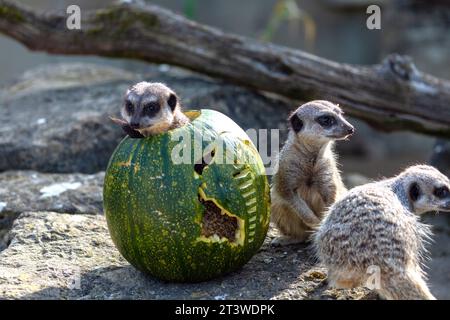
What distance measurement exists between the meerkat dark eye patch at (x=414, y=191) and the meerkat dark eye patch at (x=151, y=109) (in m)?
1.31

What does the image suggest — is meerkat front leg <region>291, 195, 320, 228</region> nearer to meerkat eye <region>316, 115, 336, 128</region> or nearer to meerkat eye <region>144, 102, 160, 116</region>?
meerkat eye <region>316, 115, 336, 128</region>

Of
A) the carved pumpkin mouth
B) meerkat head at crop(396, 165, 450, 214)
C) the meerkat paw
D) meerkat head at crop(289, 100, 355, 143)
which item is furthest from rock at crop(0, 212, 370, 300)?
meerkat head at crop(289, 100, 355, 143)

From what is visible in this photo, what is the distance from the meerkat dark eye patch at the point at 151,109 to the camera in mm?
3506

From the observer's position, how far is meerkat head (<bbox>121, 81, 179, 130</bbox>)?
3492mm

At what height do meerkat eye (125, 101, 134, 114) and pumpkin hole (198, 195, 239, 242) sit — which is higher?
meerkat eye (125, 101, 134, 114)

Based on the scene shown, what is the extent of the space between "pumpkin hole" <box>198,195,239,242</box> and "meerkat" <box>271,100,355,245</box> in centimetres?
67

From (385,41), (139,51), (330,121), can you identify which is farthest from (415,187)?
(385,41)

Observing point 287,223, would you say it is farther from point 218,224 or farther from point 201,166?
point 201,166

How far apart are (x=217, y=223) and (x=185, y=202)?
199 millimetres

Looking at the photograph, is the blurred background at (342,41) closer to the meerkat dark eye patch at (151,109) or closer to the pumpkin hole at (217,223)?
the meerkat dark eye patch at (151,109)

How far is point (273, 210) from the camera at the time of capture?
414 cm

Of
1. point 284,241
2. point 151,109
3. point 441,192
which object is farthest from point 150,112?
point 441,192
